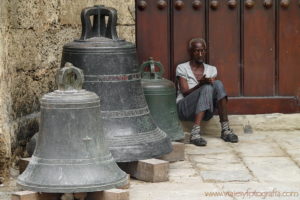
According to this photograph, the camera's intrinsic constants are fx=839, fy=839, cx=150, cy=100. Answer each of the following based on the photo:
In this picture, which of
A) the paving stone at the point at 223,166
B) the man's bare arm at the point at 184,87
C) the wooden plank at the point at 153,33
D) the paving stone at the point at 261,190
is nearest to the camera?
the paving stone at the point at 261,190

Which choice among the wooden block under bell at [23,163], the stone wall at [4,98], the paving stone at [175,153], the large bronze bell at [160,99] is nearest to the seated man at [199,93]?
the large bronze bell at [160,99]

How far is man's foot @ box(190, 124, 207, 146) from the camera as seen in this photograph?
6859 mm

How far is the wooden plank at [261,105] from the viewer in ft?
24.3

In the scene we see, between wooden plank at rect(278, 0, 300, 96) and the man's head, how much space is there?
2.40 feet

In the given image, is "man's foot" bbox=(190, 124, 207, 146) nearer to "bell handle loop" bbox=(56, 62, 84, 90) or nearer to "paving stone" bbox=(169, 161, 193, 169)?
"paving stone" bbox=(169, 161, 193, 169)

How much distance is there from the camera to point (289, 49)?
7.40 metres

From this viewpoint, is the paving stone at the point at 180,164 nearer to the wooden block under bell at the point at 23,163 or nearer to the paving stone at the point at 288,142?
the paving stone at the point at 288,142

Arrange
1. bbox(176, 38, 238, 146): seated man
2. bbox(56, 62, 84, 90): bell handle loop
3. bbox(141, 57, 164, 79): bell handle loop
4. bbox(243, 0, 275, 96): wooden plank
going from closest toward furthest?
bbox(56, 62, 84, 90): bell handle loop → bbox(141, 57, 164, 79): bell handle loop → bbox(176, 38, 238, 146): seated man → bbox(243, 0, 275, 96): wooden plank

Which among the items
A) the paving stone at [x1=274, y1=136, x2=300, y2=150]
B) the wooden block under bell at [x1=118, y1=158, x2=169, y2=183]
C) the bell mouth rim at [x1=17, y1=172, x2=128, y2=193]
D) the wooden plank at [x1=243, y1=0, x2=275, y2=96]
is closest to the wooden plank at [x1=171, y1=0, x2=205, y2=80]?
the wooden plank at [x1=243, y1=0, x2=275, y2=96]

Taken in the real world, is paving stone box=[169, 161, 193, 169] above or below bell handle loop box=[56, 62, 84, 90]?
below

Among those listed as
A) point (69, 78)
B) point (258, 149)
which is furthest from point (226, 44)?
point (69, 78)

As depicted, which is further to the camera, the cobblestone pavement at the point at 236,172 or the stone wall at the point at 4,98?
the stone wall at the point at 4,98

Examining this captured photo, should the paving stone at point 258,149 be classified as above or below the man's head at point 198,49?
below

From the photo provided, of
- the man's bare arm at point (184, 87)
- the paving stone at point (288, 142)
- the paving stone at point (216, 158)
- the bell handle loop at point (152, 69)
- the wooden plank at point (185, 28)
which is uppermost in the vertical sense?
the wooden plank at point (185, 28)
